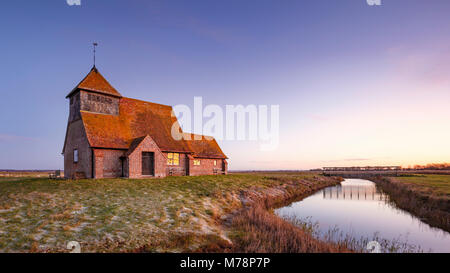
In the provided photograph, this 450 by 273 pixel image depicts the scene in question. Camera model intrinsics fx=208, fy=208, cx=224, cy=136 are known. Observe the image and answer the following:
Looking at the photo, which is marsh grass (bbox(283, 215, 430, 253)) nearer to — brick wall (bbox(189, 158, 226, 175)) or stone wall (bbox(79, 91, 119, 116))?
brick wall (bbox(189, 158, 226, 175))

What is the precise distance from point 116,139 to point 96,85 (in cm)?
705

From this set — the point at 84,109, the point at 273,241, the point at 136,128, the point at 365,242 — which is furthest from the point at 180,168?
the point at 365,242

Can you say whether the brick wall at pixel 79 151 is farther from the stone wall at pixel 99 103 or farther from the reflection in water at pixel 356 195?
the reflection in water at pixel 356 195

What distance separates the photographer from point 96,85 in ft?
81.7

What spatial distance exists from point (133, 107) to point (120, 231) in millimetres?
24226

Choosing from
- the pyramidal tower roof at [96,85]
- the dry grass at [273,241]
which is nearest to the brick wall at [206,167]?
the pyramidal tower roof at [96,85]

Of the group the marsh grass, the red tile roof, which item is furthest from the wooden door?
the marsh grass

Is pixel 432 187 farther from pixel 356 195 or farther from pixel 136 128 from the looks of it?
pixel 136 128

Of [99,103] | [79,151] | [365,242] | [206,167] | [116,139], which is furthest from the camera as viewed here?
[206,167]

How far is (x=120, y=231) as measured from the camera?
785cm

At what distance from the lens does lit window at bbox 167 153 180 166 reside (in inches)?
1121

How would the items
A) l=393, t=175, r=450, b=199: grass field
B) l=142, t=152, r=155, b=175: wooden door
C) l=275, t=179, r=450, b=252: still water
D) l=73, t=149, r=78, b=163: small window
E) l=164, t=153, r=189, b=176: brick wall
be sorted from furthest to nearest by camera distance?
l=164, t=153, r=189, b=176: brick wall, l=142, t=152, r=155, b=175: wooden door, l=73, t=149, r=78, b=163: small window, l=393, t=175, r=450, b=199: grass field, l=275, t=179, r=450, b=252: still water

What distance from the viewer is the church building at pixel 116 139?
22656 millimetres
